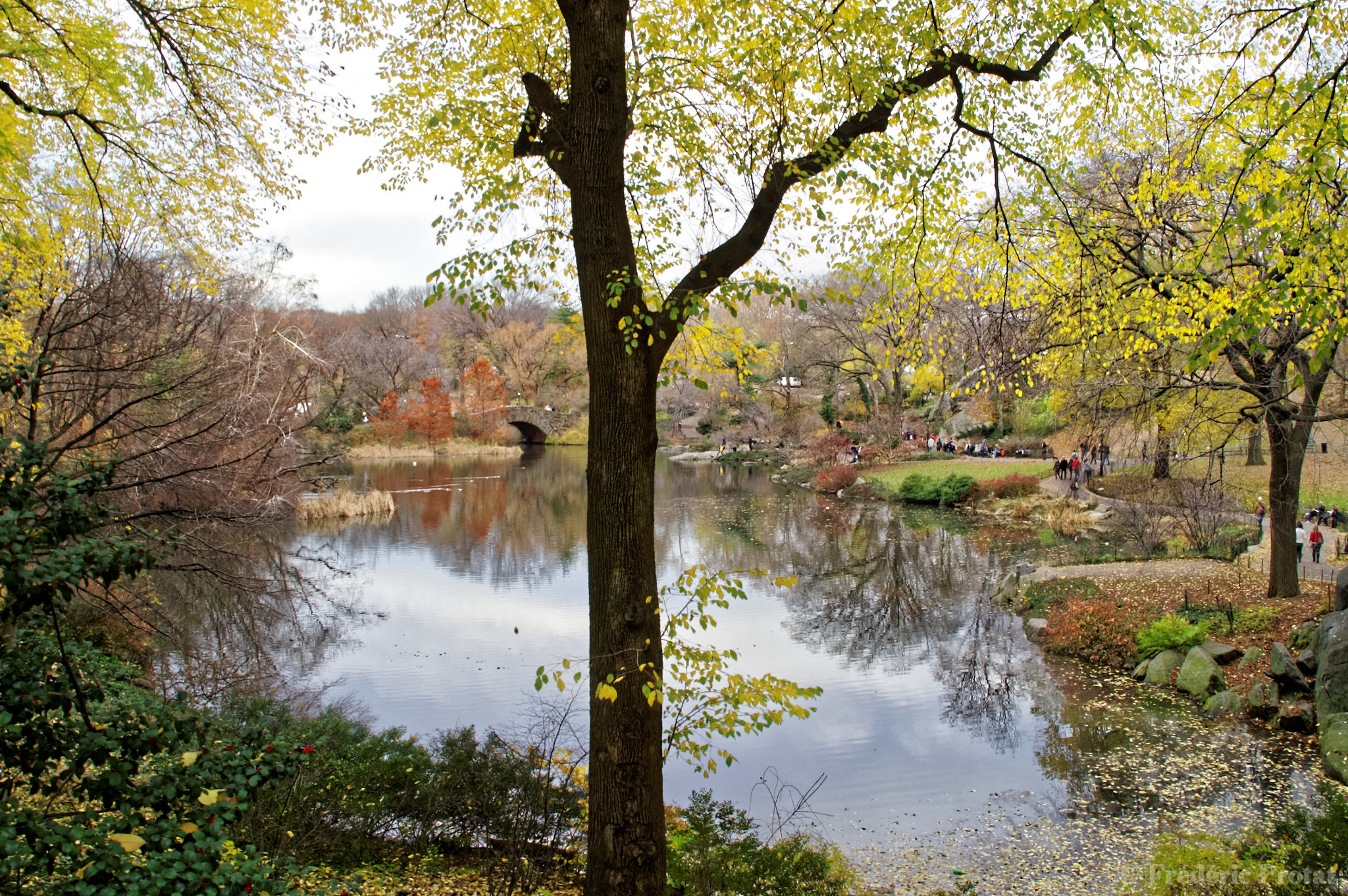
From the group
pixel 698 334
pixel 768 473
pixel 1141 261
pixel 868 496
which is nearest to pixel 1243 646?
pixel 1141 261

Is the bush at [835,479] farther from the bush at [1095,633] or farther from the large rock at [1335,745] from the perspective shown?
the large rock at [1335,745]

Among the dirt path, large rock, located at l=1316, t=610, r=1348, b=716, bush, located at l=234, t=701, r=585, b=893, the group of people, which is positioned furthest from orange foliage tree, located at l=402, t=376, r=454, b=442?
large rock, located at l=1316, t=610, r=1348, b=716

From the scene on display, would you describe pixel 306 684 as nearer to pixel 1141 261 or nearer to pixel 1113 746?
pixel 1113 746

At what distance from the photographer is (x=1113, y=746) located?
26.3 ft

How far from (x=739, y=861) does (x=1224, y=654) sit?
7.22 metres

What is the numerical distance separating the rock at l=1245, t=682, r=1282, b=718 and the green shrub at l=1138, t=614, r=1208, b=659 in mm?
1319

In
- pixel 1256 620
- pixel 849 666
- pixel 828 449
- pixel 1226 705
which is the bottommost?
pixel 849 666

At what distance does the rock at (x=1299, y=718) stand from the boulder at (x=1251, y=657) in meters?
1.05

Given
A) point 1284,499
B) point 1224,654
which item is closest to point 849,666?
point 1224,654

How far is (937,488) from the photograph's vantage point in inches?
1003

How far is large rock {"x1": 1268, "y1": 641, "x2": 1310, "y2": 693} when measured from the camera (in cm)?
830

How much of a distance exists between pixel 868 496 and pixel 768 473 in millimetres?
8223

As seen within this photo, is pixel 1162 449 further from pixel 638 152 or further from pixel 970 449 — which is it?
pixel 970 449

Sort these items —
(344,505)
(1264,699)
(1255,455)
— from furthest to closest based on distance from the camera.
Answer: (1255,455), (344,505), (1264,699)
